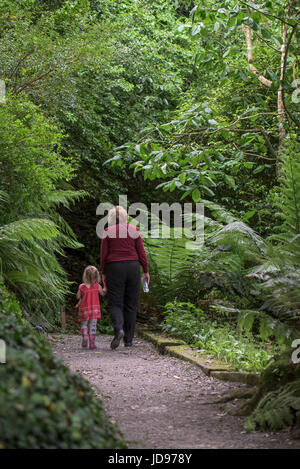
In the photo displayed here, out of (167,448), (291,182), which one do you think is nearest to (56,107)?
(291,182)

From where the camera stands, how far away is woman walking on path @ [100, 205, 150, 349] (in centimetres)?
636

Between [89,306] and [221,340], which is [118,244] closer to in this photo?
[89,306]

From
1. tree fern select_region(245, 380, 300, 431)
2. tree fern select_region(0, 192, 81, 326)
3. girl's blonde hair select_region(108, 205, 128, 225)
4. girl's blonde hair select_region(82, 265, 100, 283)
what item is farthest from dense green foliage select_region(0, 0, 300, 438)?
girl's blonde hair select_region(108, 205, 128, 225)

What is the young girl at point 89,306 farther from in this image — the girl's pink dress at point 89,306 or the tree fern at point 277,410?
the tree fern at point 277,410

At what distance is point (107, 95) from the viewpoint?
10133mm

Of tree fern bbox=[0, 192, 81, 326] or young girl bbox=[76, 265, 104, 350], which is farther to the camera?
young girl bbox=[76, 265, 104, 350]

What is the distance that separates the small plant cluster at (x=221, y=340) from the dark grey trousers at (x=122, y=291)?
65cm

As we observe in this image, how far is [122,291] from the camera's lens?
641 centimetres

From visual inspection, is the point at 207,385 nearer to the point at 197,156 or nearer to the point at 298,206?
the point at 298,206

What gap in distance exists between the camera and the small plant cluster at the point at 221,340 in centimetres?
472

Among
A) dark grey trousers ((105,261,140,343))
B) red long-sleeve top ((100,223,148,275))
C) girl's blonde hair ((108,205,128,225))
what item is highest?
girl's blonde hair ((108,205,128,225))

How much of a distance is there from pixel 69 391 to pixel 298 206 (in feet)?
9.23

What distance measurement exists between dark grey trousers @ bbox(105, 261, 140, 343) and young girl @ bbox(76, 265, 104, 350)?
0.38m

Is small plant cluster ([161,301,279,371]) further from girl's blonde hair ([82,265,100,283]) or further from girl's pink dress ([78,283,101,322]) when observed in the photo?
girl's blonde hair ([82,265,100,283])
